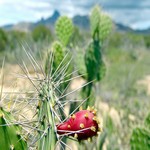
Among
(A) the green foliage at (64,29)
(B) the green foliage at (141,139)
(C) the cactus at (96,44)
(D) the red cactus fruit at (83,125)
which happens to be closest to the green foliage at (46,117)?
(D) the red cactus fruit at (83,125)

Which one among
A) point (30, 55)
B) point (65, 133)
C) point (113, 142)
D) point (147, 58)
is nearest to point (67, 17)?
point (113, 142)

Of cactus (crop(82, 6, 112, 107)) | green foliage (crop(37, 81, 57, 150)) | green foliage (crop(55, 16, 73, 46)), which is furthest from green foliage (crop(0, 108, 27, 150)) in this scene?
green foliage (crop(55, 16, 73, 46))

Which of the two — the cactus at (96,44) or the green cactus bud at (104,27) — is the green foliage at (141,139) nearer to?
the cactus at (96,44)

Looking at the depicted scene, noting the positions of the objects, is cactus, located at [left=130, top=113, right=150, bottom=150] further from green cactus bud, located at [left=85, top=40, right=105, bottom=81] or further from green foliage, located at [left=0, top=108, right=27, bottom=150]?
green cactus bud, located at [left=85, top=40, right=105, bottom=81]

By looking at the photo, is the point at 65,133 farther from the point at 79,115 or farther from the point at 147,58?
the point at 147,58

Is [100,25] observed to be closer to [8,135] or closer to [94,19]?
[94,19]

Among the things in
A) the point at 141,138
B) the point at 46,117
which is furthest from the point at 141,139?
the point at 46,117
